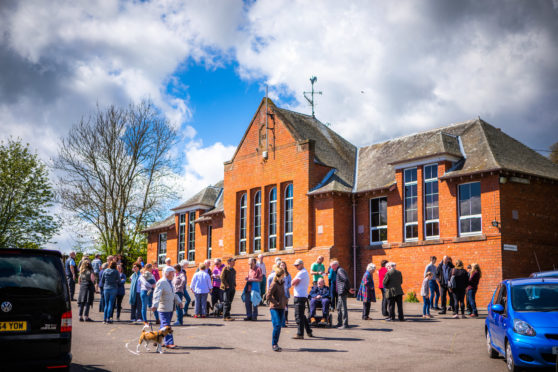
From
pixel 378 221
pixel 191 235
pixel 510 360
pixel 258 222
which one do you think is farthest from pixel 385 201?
pixel 510 360

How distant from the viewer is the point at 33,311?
7.25 metres

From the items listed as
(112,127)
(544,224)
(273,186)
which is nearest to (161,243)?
(112,127)

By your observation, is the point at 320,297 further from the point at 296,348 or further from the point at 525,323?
the point at 525,323

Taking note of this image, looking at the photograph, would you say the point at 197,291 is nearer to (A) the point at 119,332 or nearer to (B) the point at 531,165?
(A) the point at 119,332

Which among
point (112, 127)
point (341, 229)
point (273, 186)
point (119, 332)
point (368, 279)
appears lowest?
point (119, 332)

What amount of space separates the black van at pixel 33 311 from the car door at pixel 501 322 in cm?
701

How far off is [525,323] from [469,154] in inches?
622

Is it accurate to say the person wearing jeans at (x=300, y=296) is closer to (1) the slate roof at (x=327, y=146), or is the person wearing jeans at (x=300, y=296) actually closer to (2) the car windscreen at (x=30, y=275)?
(2) the car windscreen at (x=30, y=275)

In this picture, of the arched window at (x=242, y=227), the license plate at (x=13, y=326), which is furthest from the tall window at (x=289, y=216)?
the license plate at (x=13, y=326)

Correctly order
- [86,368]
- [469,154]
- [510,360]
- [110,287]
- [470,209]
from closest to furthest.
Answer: [510,360], [86,368], [110,287], [470,209], [469,154]

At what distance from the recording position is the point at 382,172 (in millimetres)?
27359

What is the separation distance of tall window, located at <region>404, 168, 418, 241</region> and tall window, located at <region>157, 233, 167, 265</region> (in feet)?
67.0

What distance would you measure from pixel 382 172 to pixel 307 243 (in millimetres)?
5115

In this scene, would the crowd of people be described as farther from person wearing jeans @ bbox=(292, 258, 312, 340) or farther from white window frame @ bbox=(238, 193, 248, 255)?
white window frame @ bbox=(238, 193, 248, 255)
